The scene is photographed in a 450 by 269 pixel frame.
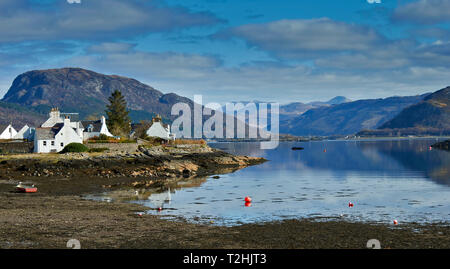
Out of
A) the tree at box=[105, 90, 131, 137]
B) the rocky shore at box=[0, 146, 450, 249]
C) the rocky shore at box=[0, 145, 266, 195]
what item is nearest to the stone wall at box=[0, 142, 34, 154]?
the rocky shore at box=[0, 145, 266, 195]

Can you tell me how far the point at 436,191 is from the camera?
54.2m

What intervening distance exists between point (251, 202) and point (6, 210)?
22.6m

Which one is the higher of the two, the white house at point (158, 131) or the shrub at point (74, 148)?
the white house at point (158, 131)

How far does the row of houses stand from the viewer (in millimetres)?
89875

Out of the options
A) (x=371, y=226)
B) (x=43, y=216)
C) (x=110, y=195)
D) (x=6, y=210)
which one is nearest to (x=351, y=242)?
(x=371, y=226)

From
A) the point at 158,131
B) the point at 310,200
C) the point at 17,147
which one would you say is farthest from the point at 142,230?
the point at 158,131

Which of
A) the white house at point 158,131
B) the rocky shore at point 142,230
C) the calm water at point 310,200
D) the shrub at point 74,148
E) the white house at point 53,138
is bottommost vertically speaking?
the calm water at point 310,200

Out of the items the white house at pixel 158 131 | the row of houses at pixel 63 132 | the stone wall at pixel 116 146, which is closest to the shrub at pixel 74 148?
the row of houses at pixel 63 132

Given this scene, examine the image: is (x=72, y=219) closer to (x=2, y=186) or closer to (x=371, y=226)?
(x=371, y=226)

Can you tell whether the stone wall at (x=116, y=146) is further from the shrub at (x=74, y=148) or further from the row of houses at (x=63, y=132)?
the shrub at (x=74, y=148)

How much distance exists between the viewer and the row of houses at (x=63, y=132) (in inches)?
3538

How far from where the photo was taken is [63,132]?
9056 centimetres

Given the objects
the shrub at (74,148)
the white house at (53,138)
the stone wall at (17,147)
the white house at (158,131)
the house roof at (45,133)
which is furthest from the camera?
the white house at (158,131)

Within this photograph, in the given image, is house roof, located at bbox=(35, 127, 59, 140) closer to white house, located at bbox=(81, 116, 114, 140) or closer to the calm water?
white house, located at bbox=(81, 116, 114, 140)
